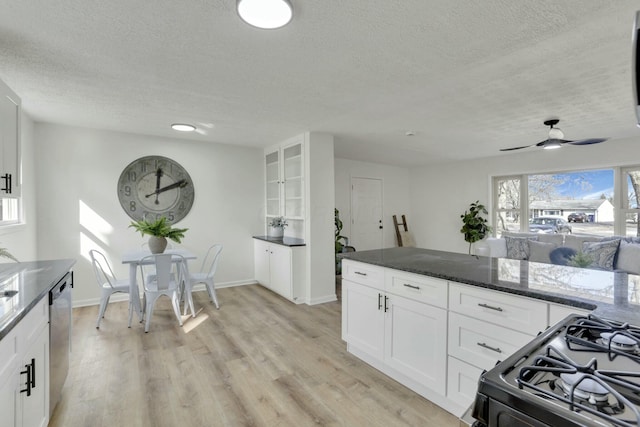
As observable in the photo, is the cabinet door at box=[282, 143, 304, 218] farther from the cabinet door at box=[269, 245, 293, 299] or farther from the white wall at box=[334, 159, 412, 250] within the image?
the white wall at box=[334, 159, 412, 250]

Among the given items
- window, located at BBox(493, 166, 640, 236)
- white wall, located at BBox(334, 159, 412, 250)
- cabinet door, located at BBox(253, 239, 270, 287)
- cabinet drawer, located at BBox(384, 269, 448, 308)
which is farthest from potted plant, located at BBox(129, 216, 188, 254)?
window, located at BBox(493, 166, 640, 236)

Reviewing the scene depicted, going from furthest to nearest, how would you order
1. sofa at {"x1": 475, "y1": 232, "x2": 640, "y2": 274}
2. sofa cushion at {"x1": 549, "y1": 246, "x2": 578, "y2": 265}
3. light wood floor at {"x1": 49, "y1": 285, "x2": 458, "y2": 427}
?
sofa cushion at {"x1": 549, "y1": 246, "x2": 578, "y2": 265}
sofa at {"x1": 475, "y1": 232, "x2": 640, "y2": 274}
light wood floor at {"x1": 49, "y1": 285, "x2": 458, "y2": 427}

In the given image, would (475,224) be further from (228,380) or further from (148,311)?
(148,311)

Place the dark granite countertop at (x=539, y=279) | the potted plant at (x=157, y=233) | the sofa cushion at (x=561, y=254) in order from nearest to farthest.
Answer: the dark granite countertop at (x=539, y=279) → the potted plant at (x=157, y=233) → the sofa cushion at (x=561, y=254)

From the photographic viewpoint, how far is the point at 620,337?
2.88 ft

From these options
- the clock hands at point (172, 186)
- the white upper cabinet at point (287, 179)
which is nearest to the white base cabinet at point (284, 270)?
the white upper cabinet at point (287, 179)

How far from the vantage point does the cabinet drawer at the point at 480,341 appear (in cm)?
162

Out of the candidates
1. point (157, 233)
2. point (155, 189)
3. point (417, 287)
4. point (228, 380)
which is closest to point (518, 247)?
point (417, 287)

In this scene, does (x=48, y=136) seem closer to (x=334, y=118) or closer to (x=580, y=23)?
(x=334, y=118)

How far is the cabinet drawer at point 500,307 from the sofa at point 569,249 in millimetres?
2739

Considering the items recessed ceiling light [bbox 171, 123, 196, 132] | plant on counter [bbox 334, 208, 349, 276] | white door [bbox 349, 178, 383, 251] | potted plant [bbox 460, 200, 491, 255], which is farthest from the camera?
white door [bbox 349, 178, 383, 251]

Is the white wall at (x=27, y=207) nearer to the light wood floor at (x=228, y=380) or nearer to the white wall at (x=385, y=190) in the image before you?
the light wood floor at (x=228, y=380)

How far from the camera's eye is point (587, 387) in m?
0.65

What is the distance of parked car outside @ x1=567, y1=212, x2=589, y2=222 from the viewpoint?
5340 millimetres
